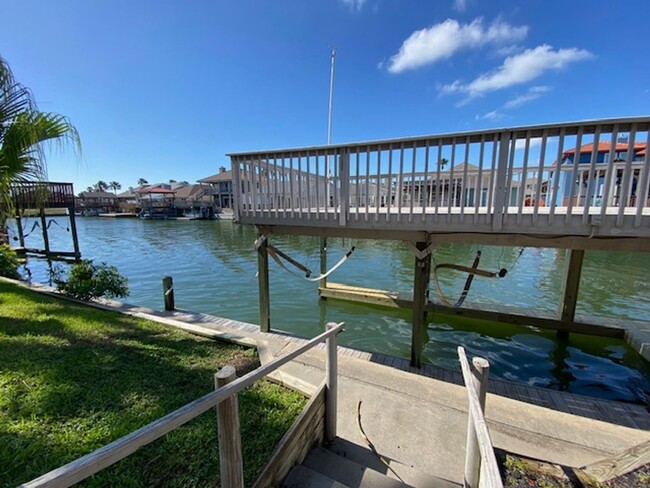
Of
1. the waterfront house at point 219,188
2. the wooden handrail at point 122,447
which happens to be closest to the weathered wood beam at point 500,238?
the wooden handrail at point 122,447

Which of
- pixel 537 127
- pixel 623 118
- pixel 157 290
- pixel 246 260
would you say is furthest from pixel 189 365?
pixel 246 260

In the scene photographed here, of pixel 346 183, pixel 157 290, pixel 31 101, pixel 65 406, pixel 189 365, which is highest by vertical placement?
pixel 31 101

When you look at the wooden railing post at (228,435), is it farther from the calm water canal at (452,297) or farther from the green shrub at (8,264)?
the green shrub at (8,264)

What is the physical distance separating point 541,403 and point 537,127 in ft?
10.6

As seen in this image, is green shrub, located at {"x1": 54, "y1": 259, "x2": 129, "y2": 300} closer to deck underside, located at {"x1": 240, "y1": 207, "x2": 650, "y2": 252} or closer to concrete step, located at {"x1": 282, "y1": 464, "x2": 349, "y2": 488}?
deck underside, located at {"x1": 240, "y1": 207, "x2": 650, "y2": 252}

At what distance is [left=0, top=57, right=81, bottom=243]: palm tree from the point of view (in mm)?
3527

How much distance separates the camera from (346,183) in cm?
441

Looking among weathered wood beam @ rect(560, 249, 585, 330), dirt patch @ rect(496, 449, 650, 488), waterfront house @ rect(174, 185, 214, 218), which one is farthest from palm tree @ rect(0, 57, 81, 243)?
waterfront house @ rect(174, 185, 214, 218)

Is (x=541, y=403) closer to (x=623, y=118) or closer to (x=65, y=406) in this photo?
(x=623, y=118)

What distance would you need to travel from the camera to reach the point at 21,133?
12.0ft

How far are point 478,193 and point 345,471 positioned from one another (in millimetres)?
3301

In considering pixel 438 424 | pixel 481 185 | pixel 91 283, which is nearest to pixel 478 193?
pixel 481 185

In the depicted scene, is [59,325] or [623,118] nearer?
[623,118]

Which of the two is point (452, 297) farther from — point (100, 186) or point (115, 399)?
point (100, 186)
